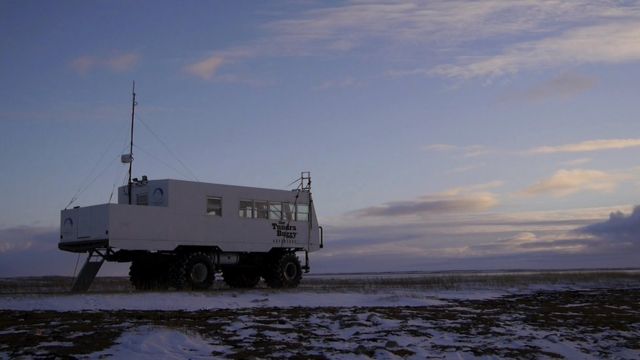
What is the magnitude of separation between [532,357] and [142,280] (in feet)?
59.2

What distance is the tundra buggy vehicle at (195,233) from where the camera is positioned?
24.8 metres

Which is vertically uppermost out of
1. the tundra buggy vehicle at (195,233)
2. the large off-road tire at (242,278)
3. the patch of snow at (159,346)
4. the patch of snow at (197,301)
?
the tundra buggy vehicle at (195,233)

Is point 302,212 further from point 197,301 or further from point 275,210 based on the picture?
point 197,301

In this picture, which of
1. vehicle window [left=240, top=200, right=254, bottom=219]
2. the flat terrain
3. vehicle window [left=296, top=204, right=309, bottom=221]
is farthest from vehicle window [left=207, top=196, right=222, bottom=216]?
the flat terrain

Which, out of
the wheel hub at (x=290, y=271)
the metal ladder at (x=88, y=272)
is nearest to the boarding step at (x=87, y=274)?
the metal ladder at (x=88, y=272)

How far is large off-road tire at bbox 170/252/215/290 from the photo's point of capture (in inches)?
1017

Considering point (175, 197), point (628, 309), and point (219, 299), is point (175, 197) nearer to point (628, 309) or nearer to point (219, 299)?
point (219, 299)

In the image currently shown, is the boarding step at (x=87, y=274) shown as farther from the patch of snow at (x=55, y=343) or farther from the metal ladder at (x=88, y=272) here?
the patch of snow at (x=55, y=343)

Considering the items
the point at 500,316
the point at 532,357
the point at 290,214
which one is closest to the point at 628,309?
the point at 500,316

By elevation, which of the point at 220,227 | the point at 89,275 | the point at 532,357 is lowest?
the point at 532,357

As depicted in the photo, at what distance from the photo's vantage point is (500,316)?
17922 millimetres

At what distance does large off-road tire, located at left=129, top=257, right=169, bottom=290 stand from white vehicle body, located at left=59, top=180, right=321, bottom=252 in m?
1.20

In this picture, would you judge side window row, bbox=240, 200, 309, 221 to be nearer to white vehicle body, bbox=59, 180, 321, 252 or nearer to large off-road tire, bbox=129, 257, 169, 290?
white vehicle body, bbox=59, 180, 321, 252

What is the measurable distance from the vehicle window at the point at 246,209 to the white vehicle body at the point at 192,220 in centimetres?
4
